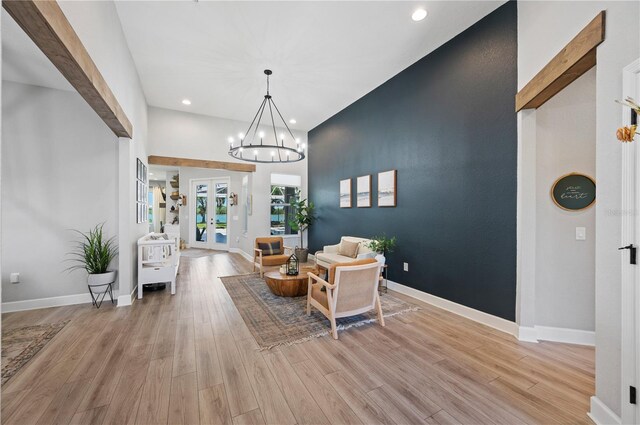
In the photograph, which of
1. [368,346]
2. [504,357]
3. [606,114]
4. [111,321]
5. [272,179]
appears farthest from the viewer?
[272,179]

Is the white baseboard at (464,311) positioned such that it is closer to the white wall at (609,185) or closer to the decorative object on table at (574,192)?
the white wall at (609,185)

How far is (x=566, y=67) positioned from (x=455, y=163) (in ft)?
5.02

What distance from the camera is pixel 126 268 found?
3.80m

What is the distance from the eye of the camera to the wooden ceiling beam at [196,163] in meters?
6.01

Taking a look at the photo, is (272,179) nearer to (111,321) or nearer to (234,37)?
(234,37)

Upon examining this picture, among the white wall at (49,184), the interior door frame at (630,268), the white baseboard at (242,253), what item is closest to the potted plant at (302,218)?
the white baseboard at (242,253)

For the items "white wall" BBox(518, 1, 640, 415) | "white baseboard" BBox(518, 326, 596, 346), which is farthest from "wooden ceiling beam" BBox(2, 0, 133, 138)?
"white baseboard" BBox(518, 326, 596, 346)

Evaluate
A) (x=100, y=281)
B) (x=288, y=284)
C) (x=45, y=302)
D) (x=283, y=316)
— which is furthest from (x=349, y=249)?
(x=45, y=302)

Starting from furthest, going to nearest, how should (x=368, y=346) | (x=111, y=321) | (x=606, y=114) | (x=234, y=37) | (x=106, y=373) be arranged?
(x=234, y=37)
(x=111, y=321)
(x=368, y=346)
(x=106, y=373)
(x=606, y=114)

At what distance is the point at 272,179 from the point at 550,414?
661 centimetres

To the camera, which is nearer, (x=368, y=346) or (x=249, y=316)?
(x=368, y=346)

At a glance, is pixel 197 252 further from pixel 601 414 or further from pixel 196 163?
pixel 601 414

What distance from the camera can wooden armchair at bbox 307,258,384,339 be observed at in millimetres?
2920

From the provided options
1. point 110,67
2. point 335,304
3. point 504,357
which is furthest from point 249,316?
point 110,67
